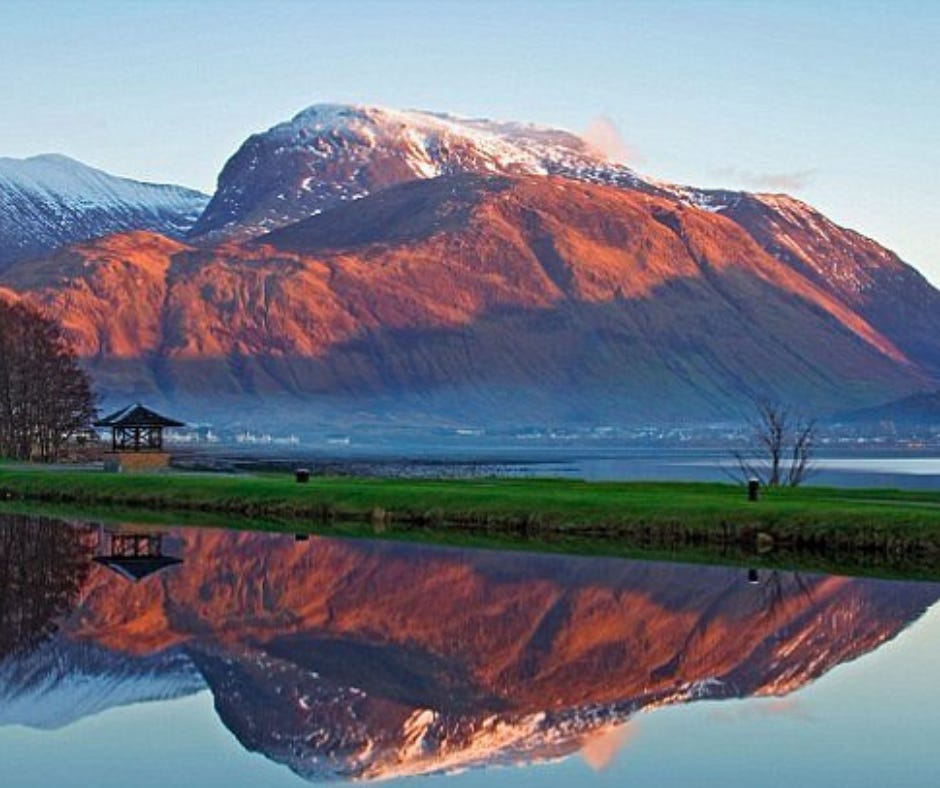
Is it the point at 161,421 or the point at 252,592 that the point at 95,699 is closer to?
the point at 252,592

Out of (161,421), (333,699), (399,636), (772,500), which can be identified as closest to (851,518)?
(772,500)

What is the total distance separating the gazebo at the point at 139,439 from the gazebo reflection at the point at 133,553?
133 feet

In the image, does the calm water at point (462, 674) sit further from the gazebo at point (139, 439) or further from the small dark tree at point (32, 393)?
the small dark tree at point (32, 393)

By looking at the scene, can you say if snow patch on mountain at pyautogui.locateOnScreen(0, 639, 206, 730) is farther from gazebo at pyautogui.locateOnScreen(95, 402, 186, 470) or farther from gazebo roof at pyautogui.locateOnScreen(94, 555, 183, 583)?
gazebo at pyautogui.locateOnScreen(95, 402, 186, 470)

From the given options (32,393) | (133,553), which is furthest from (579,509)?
(32,393)

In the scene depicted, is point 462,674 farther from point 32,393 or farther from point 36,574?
point 32,393

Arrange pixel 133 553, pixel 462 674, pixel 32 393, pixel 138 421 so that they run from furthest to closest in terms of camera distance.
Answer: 1. pixel 32 393
2. pixel 138 421
3. pixel 133 553
4. pixel 462 674

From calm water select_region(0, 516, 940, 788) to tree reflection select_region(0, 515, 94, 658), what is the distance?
0.14 metres

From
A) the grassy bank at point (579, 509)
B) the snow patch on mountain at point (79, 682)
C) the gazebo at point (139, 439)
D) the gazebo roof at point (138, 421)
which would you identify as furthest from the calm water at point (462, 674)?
the gazebo roof at point (138, 421)

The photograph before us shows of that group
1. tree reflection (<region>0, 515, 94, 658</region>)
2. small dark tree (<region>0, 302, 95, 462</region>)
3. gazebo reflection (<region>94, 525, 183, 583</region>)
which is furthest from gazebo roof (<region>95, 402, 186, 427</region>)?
gazebo reflection (<region>94, 525, 183, 583</region>)

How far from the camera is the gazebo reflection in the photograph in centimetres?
4519

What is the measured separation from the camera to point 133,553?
5016 cm

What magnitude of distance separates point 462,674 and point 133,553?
23790 mm

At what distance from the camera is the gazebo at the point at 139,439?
100688mm
